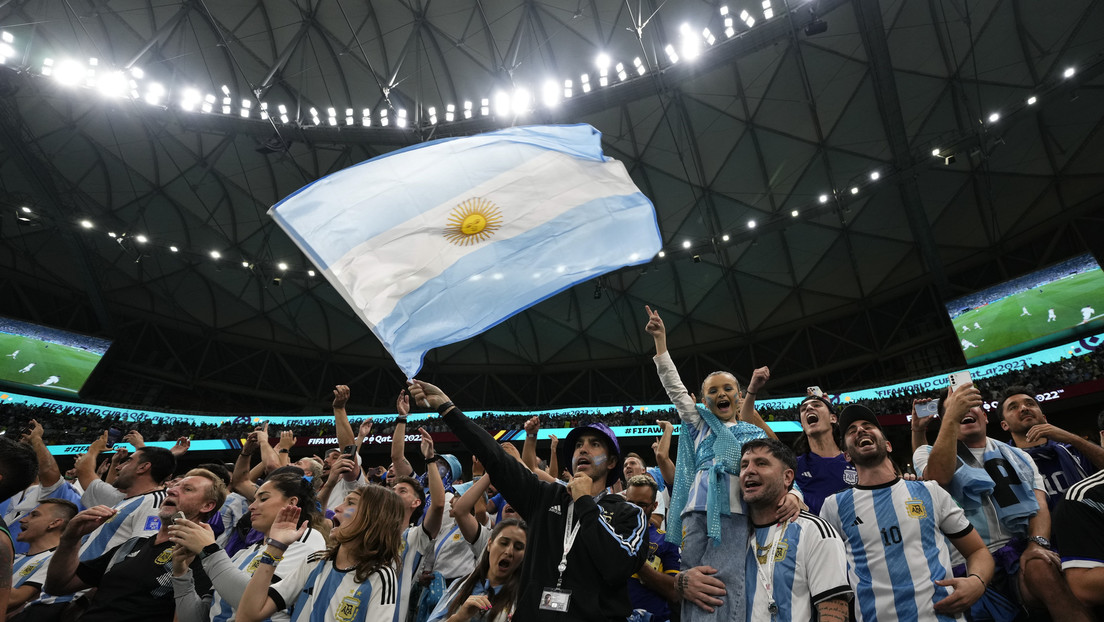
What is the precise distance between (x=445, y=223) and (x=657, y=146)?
48.8 ft

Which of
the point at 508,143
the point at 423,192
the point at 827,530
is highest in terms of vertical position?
the point at 508,143

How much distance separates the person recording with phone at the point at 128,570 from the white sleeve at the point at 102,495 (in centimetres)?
135

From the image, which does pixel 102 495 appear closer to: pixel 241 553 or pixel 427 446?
pixel 241 553

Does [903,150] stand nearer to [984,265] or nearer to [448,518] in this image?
[984,265]

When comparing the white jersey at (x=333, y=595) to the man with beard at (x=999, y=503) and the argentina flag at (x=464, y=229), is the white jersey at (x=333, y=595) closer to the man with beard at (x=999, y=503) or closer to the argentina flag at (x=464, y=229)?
the argentina flag at (x=464, y=229)

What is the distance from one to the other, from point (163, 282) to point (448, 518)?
→ 933 inches

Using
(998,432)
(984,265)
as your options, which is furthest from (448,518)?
(984,265)

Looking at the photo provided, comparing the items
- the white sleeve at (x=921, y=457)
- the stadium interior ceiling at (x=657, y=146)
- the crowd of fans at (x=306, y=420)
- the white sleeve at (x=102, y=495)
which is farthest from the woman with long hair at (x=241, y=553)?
the crowd of fans at (x=306, y=420)

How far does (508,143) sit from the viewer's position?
4852 millimetres

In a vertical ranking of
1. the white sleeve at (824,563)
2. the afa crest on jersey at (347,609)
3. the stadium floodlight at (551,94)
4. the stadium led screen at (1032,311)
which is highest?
the stadium floodlight at (551,94)

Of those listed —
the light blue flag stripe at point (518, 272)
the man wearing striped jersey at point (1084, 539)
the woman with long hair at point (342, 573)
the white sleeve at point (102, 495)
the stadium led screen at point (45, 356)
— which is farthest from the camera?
the stadium led screen at point (45, 356)

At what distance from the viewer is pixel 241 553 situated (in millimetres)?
3783

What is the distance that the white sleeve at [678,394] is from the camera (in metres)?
3.84

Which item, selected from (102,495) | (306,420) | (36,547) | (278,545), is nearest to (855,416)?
(278,545)
